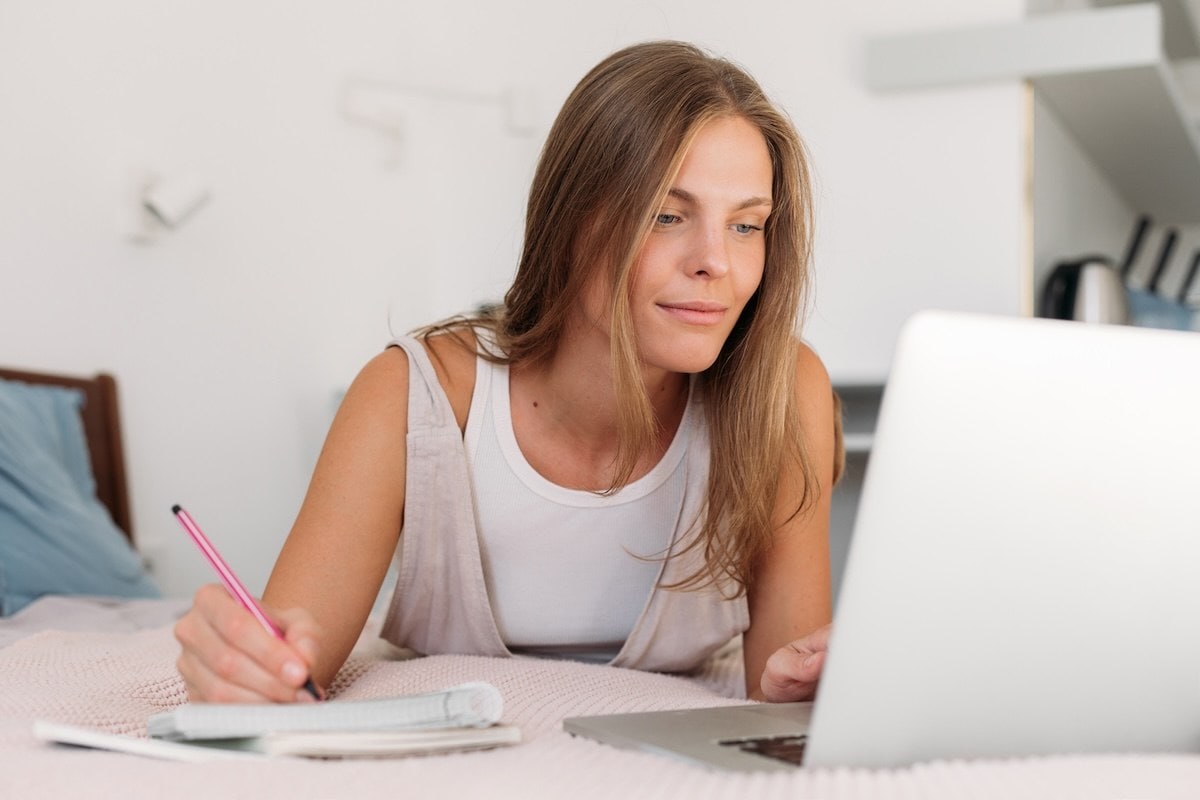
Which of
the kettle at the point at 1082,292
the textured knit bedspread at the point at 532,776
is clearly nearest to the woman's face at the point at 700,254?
the textured knit bedspread at the point at 532,776

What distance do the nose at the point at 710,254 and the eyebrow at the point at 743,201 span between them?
27mm

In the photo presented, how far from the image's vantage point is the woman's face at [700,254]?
1.10m

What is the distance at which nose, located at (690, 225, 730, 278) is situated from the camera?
1.08 metres

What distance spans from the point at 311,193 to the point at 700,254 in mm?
1788

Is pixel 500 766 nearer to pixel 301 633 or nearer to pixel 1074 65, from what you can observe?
pixel 301 633

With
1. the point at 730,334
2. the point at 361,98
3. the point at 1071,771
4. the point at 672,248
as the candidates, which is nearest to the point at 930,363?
the point at 1071,771

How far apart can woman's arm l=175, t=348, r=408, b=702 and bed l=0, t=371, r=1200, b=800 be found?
0.19ft

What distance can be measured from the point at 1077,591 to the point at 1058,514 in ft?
0.14

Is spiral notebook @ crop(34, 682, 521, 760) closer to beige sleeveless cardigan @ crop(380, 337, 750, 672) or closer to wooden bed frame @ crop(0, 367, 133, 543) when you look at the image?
beige sleeveless cardigan @ crop(380, 337, 750, 672)

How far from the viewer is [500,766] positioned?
0.61 meters

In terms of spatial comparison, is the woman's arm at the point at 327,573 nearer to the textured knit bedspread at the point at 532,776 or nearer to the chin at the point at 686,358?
the textured knit bedspread at the point at 532,776

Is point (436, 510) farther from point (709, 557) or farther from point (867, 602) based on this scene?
point (867, 602)

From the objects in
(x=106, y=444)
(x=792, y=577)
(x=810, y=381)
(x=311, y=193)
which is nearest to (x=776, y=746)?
(x=792, y=577)

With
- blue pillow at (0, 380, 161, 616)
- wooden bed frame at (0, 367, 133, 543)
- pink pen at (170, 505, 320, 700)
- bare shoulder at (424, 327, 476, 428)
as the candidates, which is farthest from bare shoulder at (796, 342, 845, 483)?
wooden bed frame at (0, 367, 133, 543)
